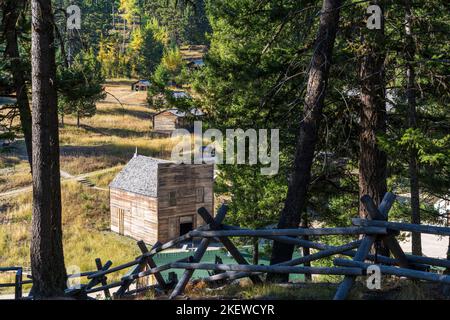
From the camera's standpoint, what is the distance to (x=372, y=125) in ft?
36.4

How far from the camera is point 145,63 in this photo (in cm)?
9594

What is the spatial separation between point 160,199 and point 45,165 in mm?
23590

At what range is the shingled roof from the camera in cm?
3465

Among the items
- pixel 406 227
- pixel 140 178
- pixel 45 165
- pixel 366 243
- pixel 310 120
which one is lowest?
pixel 140 178

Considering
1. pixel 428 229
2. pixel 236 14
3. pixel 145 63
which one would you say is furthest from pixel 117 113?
pixel 428 229

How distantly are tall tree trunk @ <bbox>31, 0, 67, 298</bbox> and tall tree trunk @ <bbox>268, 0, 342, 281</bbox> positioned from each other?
433 centimetres

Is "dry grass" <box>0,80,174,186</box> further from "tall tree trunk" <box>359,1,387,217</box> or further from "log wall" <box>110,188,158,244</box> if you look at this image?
"tall tree trunk" <box>359,1,387,217</box>

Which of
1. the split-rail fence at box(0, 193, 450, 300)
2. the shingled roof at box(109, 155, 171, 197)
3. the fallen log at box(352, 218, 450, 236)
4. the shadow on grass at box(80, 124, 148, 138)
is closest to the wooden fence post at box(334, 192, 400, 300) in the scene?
the split-rail fence at box(0, 193, 450, 300)

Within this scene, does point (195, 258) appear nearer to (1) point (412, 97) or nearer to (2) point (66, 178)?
(1) point (412, 97)

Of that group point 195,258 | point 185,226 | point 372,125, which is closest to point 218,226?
point 195,258

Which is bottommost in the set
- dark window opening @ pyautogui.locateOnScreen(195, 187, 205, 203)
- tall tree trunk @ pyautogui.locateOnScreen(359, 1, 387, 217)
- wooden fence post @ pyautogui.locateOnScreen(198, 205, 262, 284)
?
dark window opening @ pyautogui.locateOnScreen(195, 187, 205, 203)

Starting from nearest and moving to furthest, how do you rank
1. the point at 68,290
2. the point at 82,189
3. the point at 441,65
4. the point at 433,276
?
the point at 433,276
the point at 68,290
the point at 441,65
the point at 82,189
